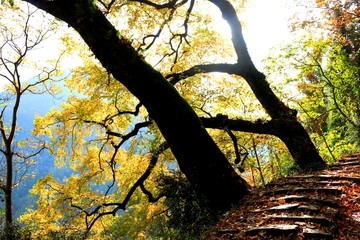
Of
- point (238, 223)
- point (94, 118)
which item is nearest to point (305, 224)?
point (238, 223)

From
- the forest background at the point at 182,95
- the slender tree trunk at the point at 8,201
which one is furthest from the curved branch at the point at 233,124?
the slender tree trunk at the point at 8,201

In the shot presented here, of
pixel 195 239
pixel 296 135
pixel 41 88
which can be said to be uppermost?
pixel 41 88

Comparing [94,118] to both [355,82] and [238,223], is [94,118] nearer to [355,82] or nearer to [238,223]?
[238,223]

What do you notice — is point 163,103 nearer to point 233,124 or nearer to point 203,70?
point 233,124

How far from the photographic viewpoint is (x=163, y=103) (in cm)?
534

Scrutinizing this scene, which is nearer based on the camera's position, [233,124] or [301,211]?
[301,211]

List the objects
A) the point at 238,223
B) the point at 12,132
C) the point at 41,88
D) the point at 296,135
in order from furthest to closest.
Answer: the point at 41,88 < the point at 12,132 < the point at 296,135 < the point at 238,223

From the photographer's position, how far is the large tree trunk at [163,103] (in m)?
5.06

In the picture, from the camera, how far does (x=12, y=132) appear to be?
1529cm

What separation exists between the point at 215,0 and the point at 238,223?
6.22m

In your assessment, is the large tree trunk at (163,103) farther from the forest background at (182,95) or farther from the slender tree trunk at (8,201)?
the slender tree trunk at (8,201)

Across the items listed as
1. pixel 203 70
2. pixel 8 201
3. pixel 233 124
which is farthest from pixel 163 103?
pixel 8 201

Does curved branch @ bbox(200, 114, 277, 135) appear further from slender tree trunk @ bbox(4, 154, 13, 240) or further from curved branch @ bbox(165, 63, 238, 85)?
slender tree trunk @ bbox(4, 154, 13, 240)

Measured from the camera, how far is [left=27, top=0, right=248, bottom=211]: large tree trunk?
16.6 ft
